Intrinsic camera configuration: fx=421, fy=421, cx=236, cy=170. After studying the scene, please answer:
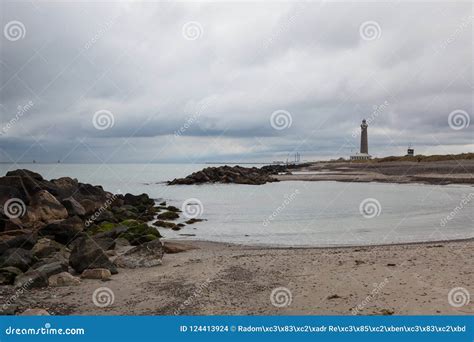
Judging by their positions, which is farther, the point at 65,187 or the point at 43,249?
the point at 65,187

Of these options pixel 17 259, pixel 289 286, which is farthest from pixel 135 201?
pixel 289 286

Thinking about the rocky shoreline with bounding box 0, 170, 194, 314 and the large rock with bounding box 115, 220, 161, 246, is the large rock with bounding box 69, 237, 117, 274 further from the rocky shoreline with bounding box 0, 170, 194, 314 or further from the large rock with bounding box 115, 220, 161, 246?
the large rock with bounding box 115, 220, 161, 246

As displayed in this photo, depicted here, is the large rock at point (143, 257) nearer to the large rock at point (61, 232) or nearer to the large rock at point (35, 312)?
the large rock at point (35, 312)

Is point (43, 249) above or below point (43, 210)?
below

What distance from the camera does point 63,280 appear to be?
9414 mm

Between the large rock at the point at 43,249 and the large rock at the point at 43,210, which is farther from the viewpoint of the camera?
the large rock at the point at 43,210

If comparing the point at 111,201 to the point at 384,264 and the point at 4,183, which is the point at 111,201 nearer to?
the point at 4,183

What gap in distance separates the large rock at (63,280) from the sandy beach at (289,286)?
0.21 meters

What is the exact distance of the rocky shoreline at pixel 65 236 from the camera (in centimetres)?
997

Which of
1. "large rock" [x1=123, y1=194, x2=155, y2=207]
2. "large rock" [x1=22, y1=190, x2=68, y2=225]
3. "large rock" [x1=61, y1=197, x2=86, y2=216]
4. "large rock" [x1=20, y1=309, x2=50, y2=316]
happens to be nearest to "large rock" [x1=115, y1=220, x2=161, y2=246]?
"large rock" [x1=22, y1=190, x2=68, y2=225]

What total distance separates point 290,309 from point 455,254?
622cm

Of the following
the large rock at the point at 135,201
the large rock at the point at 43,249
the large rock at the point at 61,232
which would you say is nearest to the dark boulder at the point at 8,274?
the large rock at the point at 43,249

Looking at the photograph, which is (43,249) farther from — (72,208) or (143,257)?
(72,208)

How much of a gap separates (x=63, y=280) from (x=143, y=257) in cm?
243
